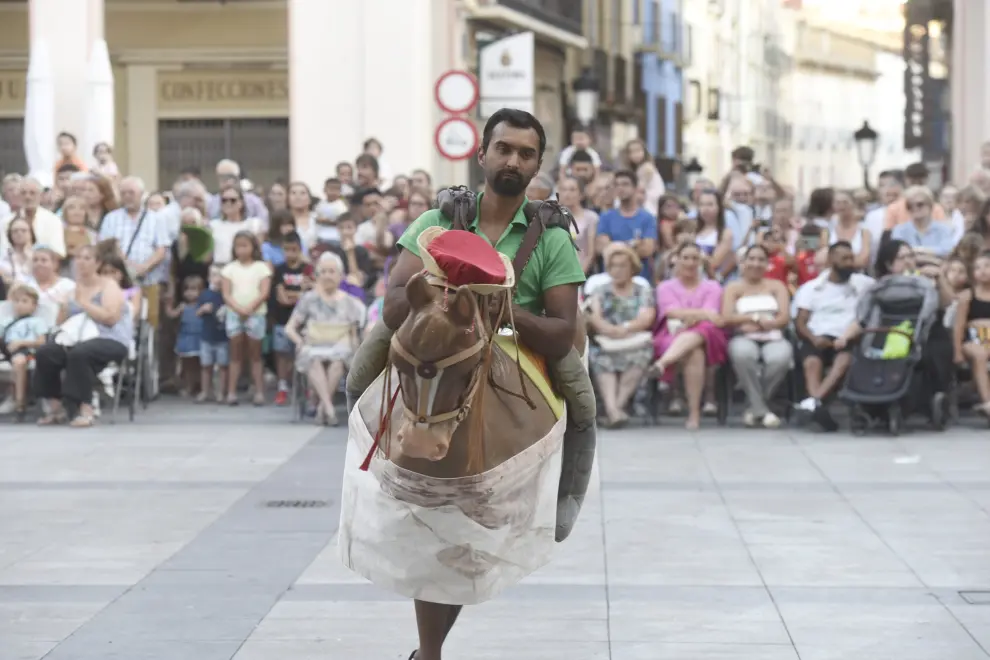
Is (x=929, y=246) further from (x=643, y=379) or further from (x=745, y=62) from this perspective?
(x=745, y=62)

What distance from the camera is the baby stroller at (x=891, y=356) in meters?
14.3

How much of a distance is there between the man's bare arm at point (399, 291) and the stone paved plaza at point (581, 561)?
5.08 feet

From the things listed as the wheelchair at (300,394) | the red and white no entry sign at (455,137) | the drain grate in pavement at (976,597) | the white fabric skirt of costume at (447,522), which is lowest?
the drain grate in pavement at (976,597)

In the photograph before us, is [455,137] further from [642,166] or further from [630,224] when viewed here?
[630,224]

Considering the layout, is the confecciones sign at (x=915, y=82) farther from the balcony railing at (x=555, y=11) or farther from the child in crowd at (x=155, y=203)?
the child in crowd at (x=155, y=203)

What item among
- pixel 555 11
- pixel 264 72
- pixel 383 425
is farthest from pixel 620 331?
pixel 555 11

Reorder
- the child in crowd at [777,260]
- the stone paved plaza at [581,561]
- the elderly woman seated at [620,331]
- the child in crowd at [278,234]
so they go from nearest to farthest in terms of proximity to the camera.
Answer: the stone paved plaza at [581,561] < the elderly woman seated at [620,331] < the child in crowd at [777,260] < the child in crowd at [278,234]

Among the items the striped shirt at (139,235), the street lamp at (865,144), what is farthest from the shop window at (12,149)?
the striped shirt at (139,235)

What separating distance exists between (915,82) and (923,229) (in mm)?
33943

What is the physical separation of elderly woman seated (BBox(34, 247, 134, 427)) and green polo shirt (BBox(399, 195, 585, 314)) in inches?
375

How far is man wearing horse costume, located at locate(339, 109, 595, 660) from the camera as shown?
16.4ft

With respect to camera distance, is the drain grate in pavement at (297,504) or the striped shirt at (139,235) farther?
the striped shirt at (139,235)

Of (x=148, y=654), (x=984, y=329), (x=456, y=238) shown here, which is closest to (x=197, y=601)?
(x=148, y=654)

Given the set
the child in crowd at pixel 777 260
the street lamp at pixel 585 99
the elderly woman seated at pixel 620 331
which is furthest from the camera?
the street lamp at pixel 585 99
